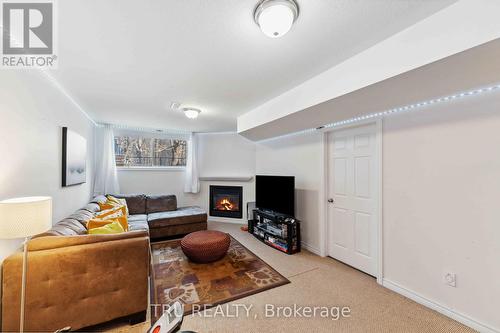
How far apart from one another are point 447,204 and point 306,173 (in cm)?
192

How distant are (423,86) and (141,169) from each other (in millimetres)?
5279

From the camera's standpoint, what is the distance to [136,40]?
5.15 ft

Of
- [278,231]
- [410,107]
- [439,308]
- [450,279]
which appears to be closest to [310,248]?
[278,231]

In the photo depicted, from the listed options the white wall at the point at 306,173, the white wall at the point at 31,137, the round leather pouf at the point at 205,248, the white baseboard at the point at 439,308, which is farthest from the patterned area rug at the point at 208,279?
the white wall at the point at 31,137

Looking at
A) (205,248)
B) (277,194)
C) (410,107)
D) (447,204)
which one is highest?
(410,107)

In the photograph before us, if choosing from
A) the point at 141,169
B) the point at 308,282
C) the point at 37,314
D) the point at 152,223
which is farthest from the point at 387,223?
the point at 141,169

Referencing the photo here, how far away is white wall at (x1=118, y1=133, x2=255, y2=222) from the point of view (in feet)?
16.3

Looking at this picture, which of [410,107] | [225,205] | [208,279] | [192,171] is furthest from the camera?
[225,205]

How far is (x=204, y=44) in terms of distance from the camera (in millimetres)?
1616

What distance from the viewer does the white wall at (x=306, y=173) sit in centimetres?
340

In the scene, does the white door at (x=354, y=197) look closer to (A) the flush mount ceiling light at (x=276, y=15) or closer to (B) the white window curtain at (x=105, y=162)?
(A) the flush mount ceiling light at (x=276, y=15)

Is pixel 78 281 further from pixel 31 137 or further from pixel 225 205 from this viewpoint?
pixel 225 205

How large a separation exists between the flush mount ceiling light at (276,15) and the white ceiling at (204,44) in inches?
2.3

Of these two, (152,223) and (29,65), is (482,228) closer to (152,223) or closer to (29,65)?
(29,65)
